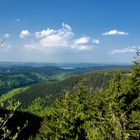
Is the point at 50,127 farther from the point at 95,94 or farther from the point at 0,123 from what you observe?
the point at 0,123

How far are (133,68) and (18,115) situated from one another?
130279mm

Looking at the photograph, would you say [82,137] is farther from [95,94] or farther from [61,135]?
[95,94]

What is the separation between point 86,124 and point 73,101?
3141mm

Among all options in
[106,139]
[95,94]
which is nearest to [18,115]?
[95,94]

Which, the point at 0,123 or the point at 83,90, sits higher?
the point at 0,123

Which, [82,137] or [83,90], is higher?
[83,90]

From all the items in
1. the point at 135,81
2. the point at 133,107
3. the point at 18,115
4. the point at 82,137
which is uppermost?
the point at 135,81

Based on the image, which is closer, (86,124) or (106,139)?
(106,139)

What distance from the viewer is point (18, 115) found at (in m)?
166

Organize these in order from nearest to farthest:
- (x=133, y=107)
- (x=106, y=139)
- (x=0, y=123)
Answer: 1. (x=0, y=123)
2. (x=106, y=139)
3. (x=133, y=107)

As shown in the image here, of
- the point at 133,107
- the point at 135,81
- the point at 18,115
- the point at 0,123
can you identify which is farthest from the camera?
the point at 18,115

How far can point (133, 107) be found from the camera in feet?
129

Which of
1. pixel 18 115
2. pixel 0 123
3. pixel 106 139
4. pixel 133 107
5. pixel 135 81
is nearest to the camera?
pixel 0 123

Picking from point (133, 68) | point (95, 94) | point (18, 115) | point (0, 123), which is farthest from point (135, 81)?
point (18, 115)
